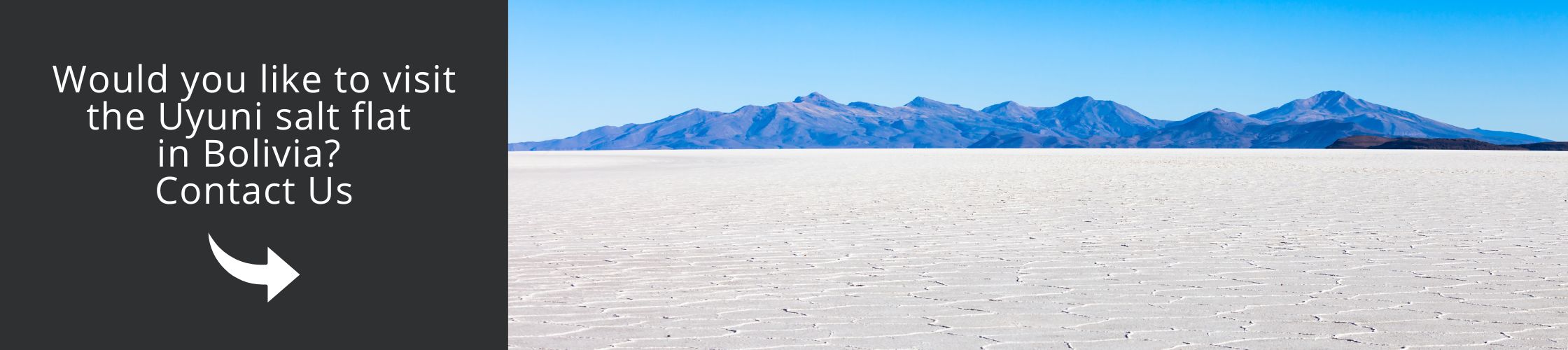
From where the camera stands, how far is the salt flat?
180 inches

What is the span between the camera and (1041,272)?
21.1 ft

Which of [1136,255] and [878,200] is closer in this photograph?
[1136,255]
